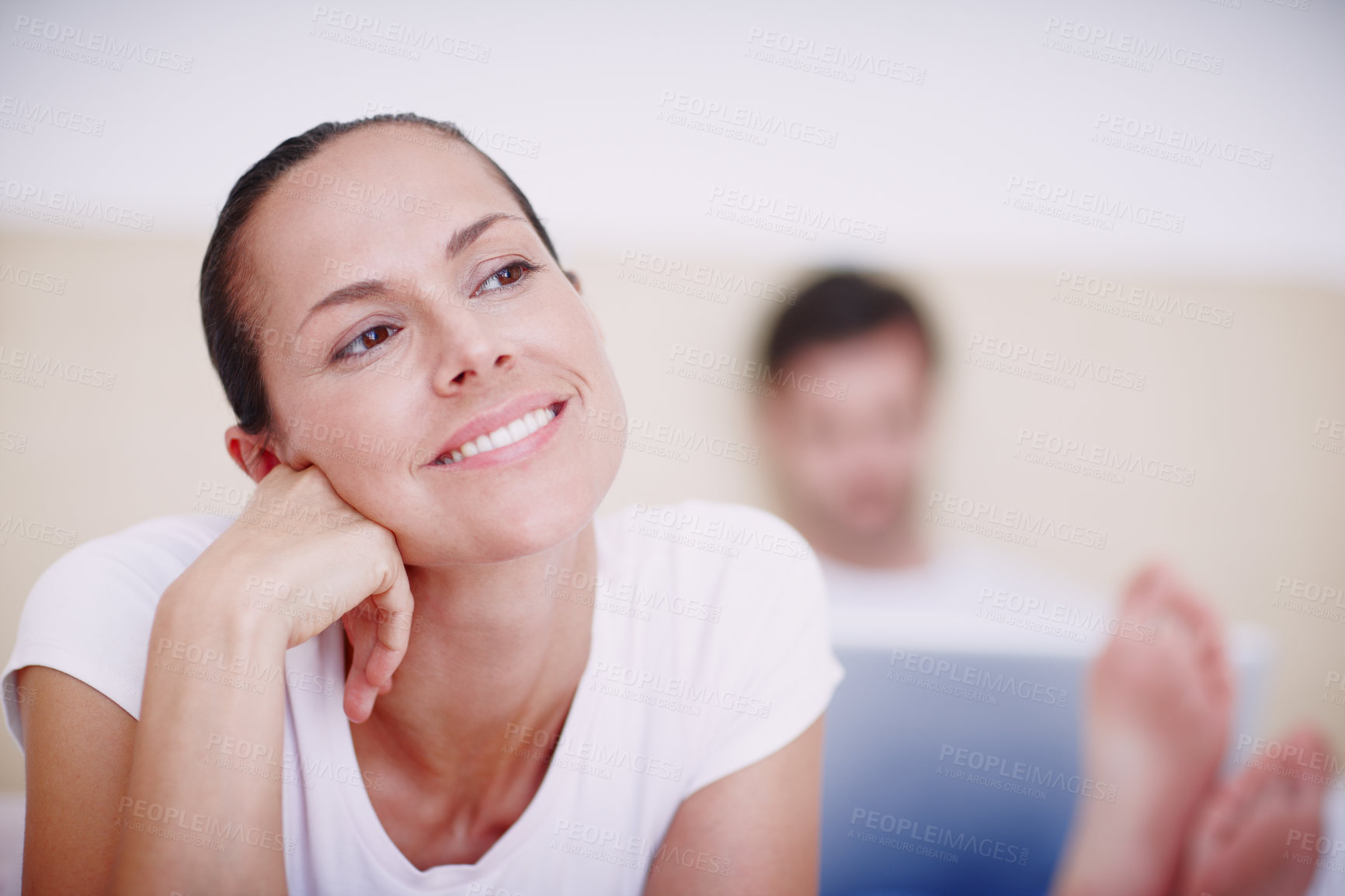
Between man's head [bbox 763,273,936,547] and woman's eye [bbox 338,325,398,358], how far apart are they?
2.00m

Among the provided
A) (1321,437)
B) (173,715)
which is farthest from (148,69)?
(1321,437)

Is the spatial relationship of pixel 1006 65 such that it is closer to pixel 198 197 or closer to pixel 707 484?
pixel 707 484

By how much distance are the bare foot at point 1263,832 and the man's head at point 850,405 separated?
4.63ft

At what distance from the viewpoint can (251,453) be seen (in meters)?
1.14

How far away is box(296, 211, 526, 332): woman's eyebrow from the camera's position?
0.94 meters

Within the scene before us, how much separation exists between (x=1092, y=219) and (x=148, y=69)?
8.38 feet

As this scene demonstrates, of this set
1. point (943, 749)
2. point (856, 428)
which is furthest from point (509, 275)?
point (856, 428)

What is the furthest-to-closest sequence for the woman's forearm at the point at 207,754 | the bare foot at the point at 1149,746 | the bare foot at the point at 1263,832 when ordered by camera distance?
the bare foot at the point at 1149,746 < the bare foot at the point at 1263,832 < the woman's forearm at the point at 207,754

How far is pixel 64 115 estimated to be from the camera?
1844 millimetres

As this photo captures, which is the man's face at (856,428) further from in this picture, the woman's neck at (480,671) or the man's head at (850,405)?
the woman's neck at (480,671)

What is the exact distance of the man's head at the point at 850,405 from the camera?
286 cm

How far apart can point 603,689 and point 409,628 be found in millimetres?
299

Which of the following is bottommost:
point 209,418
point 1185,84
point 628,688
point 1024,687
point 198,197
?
point 1024,687

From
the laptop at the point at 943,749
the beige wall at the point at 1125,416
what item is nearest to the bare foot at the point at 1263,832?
the laptop at the point at 943,749
